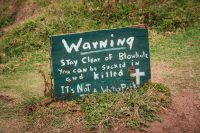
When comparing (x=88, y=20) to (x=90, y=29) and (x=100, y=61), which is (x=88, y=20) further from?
(x=100, y=61)

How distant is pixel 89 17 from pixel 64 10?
841 mm

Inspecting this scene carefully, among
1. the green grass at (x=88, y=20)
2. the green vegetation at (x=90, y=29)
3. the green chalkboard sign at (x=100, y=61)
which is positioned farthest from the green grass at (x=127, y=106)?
the green grass at (x=88, y=20)

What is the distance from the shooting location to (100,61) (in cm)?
535

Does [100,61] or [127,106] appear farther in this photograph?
[100,61]

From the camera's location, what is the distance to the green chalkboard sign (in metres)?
5.20

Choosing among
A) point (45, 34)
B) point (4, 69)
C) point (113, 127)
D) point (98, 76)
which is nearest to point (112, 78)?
point (98, 76)

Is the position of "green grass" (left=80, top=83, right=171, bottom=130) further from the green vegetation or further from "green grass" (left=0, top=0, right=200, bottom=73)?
"green grass" (left=0, top=0, right=200, bottom=73)

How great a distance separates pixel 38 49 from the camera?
796 centimetres

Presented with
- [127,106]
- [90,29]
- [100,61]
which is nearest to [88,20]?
[90,29]

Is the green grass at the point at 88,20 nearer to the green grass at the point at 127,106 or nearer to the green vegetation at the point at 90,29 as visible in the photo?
the green vegetation at the point at 90,29

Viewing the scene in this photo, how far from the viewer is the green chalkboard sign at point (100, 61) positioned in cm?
520

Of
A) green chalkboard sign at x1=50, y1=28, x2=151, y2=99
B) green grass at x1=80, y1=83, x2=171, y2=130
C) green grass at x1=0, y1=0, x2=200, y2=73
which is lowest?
green grass at x1=80, y1=83, x2=171, y2=130

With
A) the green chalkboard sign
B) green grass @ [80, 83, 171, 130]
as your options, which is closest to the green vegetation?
green grass @ [80, 83, 171, 130]

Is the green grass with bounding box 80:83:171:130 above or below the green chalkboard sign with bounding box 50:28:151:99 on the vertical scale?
below
